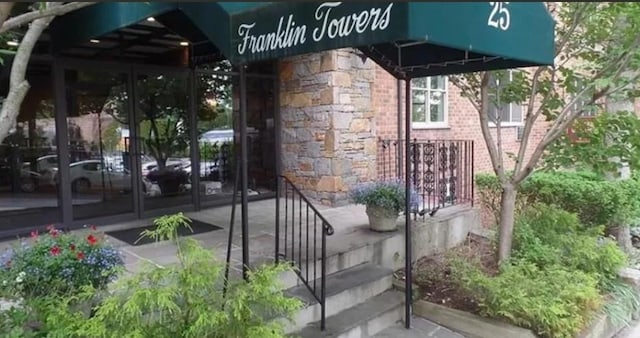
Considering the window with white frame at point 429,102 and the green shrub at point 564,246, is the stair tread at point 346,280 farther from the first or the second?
the window with white frame at point 429,102

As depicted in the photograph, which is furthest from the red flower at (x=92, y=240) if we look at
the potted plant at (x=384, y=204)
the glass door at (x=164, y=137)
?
the glass door at (x=164, y=137)

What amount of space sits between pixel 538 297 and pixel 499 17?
2.09 m

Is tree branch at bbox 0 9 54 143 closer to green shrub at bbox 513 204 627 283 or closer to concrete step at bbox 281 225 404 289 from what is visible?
concrete step at bbox 281 225 404 289

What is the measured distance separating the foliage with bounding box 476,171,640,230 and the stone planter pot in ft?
5.07

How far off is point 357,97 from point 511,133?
4883 millimetres

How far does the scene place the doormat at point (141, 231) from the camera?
4.79 metres

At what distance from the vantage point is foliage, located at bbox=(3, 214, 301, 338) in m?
2.34

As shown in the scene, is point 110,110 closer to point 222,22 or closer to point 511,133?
point 222,22

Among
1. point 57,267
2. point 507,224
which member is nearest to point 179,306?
point 57,267

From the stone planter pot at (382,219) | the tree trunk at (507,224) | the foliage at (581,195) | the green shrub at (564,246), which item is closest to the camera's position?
the green shrub at (564,246)

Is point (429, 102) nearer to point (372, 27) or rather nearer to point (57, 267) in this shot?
point (372, 27)

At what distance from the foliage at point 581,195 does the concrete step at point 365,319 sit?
2.29 meters

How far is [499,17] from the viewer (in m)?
2.89

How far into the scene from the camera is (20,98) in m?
2.12
